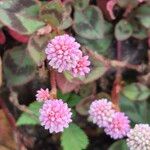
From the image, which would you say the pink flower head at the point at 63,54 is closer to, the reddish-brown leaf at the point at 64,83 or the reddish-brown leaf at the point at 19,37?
the reddish-brown leaf at the point at 64,83

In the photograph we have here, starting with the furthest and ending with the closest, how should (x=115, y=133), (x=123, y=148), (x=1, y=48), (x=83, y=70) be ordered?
(x=1, y=48) → (x=123, y=148) → (x=115, y=133) → (x=83, y=70)

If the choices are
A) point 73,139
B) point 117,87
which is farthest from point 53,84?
point 117,87

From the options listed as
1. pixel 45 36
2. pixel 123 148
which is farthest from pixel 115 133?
pixel 45 36

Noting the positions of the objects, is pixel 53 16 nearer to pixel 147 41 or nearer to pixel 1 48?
pixel 1 48

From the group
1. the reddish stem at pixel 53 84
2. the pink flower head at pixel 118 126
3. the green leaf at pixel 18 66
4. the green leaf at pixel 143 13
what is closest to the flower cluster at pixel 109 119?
the pink flower head at pixel 118 126

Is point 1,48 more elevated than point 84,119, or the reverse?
point 1,48

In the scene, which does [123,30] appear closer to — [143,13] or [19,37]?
[143,13]
